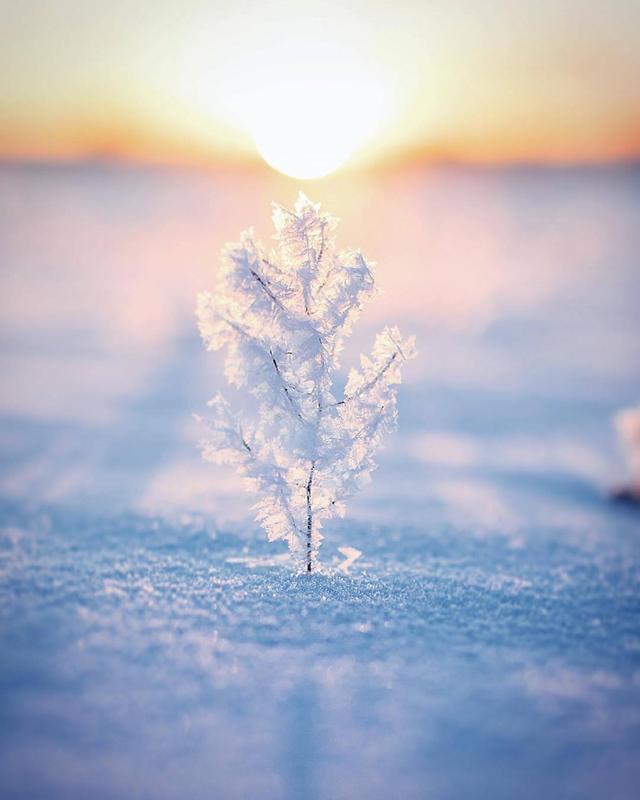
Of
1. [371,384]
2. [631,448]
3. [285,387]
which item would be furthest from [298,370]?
[631,448]

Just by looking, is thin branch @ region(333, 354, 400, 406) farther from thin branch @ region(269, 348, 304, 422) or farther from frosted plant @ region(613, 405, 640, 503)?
frosted plant @ region(613, 405, 640, 503)

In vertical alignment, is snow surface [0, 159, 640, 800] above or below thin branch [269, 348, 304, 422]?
below

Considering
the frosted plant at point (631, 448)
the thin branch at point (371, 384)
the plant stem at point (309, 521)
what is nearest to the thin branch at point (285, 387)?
the thin branch at point (371, 384)

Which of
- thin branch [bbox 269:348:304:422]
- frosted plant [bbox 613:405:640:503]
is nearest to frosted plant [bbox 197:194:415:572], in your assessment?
thin branch [bbox 269:348:304:422]

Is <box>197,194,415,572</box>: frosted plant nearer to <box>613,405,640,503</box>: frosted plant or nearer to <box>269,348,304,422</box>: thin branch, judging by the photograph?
<box>269,348,304,422</box>: thin branch

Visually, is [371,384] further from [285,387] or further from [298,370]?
[285,387]

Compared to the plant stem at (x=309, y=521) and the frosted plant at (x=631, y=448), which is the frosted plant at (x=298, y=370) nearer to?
the plant stem at (x=309, y=521)

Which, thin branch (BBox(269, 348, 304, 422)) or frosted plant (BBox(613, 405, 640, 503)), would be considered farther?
frosted plant (BBox(613, 405, 640, 503))
